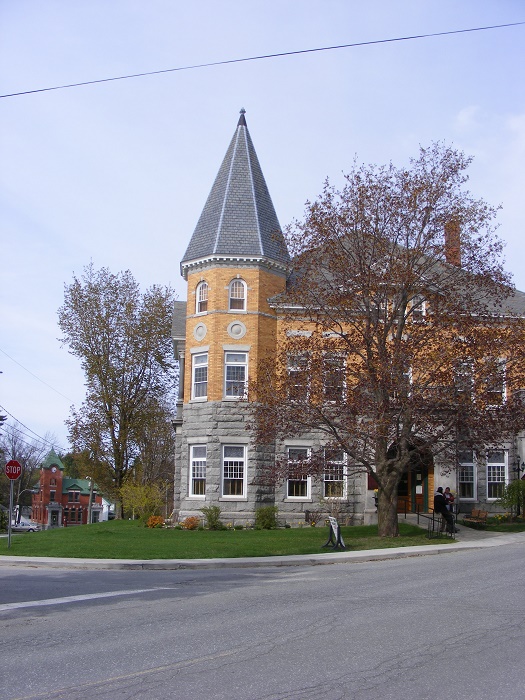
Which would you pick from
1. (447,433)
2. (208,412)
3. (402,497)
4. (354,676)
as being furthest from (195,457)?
(354,676)

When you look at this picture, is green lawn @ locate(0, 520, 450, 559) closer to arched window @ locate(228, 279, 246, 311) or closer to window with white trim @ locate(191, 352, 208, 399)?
window with white trim @ locate(191, 352, 208, 399)

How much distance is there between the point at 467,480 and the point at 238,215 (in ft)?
50.5

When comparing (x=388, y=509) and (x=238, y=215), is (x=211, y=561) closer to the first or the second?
(x=388, y=509)

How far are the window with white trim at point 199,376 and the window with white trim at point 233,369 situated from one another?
92 centimetres

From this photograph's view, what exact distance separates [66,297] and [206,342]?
704 inches

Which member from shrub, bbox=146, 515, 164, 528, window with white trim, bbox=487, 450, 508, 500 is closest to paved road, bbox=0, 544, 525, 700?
shrub, bbox=146, 515, 164, 528

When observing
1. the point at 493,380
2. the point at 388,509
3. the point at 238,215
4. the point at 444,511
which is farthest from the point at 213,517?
the point at 238,215

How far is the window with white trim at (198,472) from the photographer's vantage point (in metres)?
33.0

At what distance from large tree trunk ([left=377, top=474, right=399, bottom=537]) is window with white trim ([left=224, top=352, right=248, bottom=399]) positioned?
9025 millimetres

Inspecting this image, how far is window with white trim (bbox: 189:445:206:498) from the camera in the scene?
3297 cm

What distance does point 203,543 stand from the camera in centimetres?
2394

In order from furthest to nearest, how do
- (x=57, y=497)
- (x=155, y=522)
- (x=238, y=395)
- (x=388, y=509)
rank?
(x=57, y=497), (x=155, y=522), (x=238, y=395), (x=388, y=509)

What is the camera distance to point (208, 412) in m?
32.9

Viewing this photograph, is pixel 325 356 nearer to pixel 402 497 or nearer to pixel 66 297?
pixel 402 497
